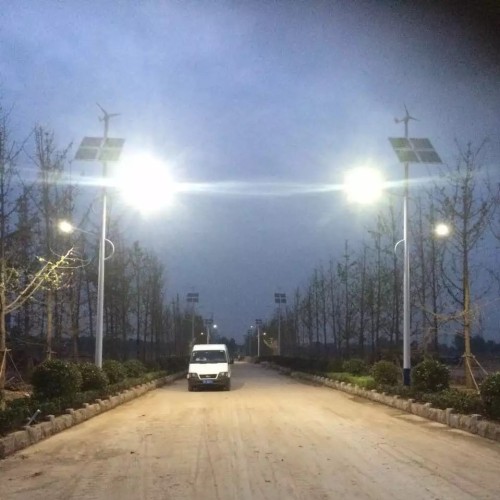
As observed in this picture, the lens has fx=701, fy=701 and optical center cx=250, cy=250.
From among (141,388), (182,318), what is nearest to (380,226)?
(141,388)

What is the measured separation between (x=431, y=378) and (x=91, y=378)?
32.8 ft

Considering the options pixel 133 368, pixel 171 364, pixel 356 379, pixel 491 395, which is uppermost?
pixel 491 395

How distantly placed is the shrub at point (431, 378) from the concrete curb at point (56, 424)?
29.3 ft

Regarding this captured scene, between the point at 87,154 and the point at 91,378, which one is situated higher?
the point at 87,154

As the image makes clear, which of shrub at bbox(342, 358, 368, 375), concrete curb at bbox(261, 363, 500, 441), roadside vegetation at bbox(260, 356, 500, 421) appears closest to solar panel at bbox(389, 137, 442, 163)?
roadside vegetation at bbox(260, 356, 500, 421)

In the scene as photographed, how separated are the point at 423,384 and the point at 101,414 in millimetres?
9063

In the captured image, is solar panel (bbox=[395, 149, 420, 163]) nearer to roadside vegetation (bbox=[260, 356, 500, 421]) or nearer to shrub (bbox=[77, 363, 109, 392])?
roadside vegetation (bbox=[260, 356, 500, 421])

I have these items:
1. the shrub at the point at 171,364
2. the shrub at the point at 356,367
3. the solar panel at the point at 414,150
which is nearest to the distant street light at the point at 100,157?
the solar panel at the point at 414,150

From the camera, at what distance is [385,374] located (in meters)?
24.6

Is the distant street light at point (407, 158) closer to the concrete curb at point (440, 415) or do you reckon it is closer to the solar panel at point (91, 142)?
the concrete curb at point (440, 415)

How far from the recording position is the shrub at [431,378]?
65.9ft

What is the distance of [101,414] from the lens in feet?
60.7

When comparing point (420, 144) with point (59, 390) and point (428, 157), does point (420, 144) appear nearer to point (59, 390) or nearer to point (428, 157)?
point (428, 157)

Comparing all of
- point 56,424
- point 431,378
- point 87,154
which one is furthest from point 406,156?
point 56,424
